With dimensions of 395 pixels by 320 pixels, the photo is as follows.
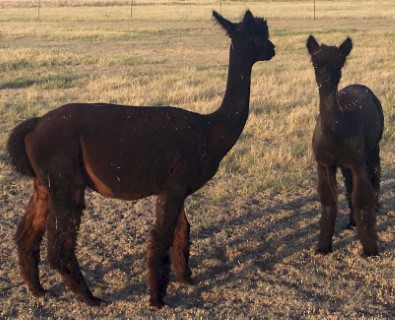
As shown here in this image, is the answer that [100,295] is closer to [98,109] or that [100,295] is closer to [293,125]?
[98,109]

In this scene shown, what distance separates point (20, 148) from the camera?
4840 millimetres

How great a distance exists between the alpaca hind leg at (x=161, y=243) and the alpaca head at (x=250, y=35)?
144 centimetres

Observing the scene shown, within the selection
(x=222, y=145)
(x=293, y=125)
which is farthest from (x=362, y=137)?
(x=293, y=125)

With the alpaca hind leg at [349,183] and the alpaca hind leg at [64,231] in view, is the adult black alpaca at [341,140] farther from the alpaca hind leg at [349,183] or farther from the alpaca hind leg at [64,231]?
the alpaca hind leg at [64,231]

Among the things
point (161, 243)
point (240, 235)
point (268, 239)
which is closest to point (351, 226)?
point (268, 239)

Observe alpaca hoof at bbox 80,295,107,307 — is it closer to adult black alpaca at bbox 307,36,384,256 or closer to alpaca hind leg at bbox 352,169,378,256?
adult black alpaca at bbox 307,36,384,256

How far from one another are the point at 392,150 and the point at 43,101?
8267 millimetres

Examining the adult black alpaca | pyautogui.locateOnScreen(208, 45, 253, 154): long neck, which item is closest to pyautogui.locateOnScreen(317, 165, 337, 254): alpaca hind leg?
the adult black alpaca

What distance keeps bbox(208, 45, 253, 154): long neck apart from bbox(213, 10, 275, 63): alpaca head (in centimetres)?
7

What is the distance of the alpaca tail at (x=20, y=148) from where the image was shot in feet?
15.9

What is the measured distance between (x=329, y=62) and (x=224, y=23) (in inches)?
43.0

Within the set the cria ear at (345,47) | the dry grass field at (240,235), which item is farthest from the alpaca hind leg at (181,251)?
the cria ear at (345,47)

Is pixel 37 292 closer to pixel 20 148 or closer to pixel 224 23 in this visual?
pixel 20 148

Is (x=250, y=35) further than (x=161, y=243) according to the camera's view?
Yes
